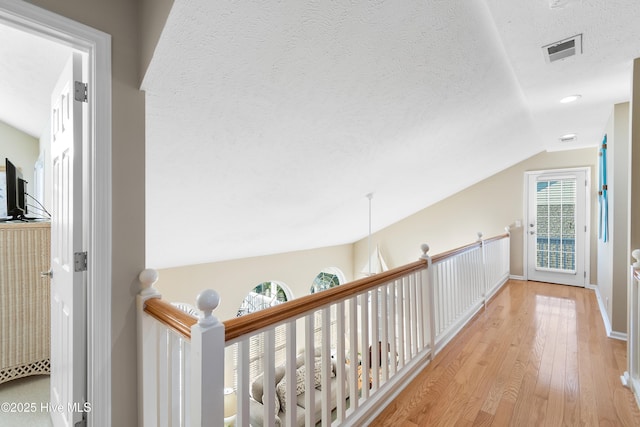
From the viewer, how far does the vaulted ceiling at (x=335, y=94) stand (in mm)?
1353

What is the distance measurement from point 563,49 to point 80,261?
310 centimetres

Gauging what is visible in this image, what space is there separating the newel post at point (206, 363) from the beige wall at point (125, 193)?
60cm

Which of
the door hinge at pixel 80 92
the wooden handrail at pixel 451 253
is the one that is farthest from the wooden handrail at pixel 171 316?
the wooden handrail at pixel 451 253

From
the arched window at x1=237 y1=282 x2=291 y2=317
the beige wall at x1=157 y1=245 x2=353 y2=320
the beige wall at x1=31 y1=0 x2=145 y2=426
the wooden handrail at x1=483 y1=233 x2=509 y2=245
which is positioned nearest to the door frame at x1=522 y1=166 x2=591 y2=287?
the wooden handrail at x1=483 y1=233 x2=509 y2=245

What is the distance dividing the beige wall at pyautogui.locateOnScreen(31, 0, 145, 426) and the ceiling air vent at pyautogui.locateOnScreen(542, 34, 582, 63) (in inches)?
98.3

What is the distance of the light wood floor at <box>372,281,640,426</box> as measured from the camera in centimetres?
175

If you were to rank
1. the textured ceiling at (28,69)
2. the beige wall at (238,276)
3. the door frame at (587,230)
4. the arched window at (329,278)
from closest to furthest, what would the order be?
the textured ceiling at (28,69) < the beige wall at (238,276) < the door frame at (587,230) < the arched window at (329,278)

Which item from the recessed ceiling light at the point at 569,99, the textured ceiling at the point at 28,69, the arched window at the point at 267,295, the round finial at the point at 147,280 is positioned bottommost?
the arched window at the point at 267,295

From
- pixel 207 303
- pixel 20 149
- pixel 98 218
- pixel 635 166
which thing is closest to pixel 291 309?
pixel 207 303

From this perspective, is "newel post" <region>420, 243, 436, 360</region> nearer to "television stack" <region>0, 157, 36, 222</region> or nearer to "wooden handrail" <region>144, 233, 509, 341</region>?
"wooden handrail" <region>144, 233, 509, 341</region>

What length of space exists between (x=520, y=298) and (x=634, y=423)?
8.45ft

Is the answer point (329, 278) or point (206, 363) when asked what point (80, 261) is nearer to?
point (206, 363)

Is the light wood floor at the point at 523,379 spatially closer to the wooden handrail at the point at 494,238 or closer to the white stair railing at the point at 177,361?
the wooden handrail at the point at 494,238

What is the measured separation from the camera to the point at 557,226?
5.03 metres
